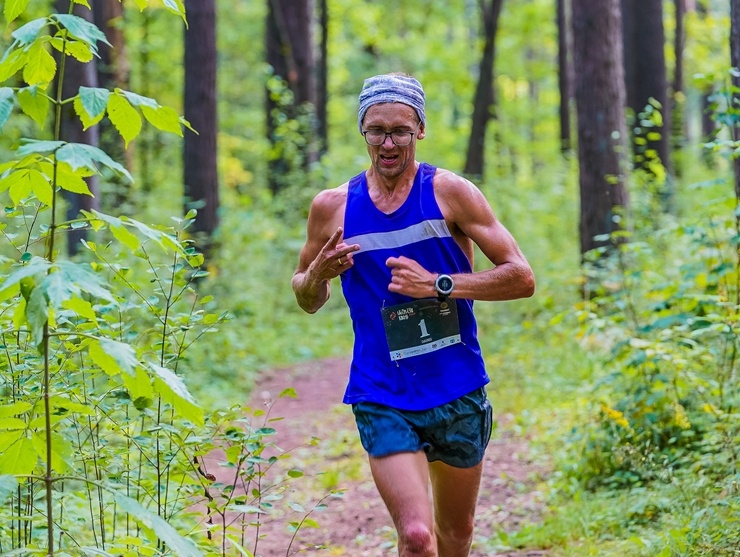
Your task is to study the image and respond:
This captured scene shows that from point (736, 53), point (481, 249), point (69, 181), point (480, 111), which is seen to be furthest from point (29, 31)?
point (480, 111)

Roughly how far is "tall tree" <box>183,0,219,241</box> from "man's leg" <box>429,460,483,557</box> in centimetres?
1019

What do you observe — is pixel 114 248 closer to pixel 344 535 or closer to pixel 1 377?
pixel 344 535

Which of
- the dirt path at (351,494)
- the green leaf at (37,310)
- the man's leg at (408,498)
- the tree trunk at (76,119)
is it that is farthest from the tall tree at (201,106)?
the green leaf at (37,310)

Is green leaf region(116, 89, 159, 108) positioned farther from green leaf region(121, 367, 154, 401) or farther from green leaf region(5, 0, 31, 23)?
green leaf region(121, 367, 154, 401)

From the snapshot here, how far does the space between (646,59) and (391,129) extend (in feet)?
48.2

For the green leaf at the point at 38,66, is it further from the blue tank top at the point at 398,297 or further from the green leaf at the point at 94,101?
the blue tank top at the point at 398,297

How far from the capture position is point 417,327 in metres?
3.94

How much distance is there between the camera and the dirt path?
606cm

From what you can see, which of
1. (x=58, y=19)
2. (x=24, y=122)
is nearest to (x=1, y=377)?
(x=58, y=19)

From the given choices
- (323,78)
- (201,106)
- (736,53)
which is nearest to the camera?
(736,53)

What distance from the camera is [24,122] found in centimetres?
1652

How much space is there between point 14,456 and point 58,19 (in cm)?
136

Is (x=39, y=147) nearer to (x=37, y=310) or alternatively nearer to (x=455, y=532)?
(x=37, y=310)

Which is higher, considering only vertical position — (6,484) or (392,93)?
(392,93)
